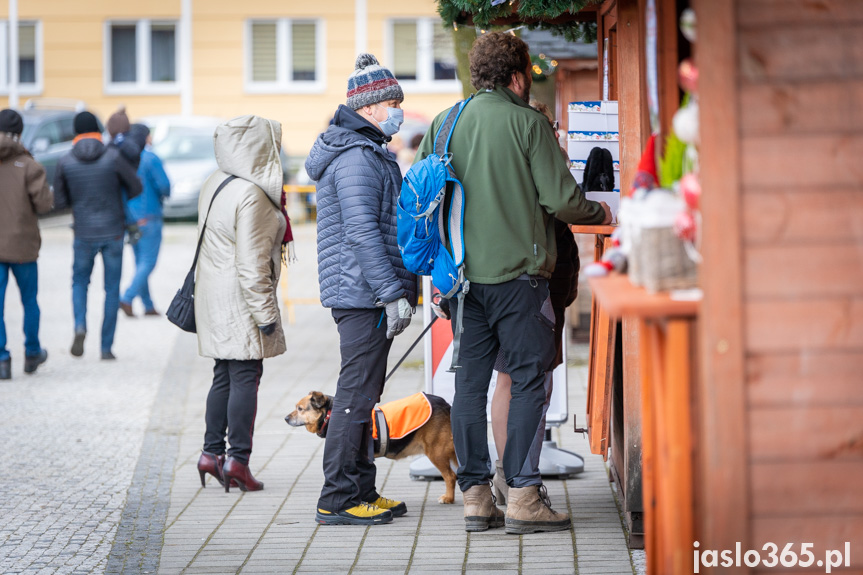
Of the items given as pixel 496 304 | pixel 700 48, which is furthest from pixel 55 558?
pixel 700 48

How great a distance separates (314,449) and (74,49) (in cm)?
2346

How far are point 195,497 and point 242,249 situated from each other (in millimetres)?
1320

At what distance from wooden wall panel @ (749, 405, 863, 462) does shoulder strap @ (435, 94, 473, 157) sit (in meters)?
2.20

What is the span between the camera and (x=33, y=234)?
9.12 metres

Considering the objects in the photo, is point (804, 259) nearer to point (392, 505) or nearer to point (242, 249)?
point (392, 505)

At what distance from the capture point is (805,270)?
2801 mm

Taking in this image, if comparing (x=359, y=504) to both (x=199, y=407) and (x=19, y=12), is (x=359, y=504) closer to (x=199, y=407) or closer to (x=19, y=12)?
(x=199, y=407)

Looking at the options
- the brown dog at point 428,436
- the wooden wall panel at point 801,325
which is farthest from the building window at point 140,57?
the wooden wall panel at point 801,325

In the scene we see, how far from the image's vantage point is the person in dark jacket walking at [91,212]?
10.0 meters

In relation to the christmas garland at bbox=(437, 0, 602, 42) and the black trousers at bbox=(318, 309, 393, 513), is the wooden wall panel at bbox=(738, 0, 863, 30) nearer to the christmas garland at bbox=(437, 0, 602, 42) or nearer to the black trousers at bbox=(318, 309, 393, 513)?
the christmas garland at bbox=(437, 0, 602, 42)

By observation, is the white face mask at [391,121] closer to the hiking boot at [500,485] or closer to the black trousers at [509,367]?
the black trousers at [509,367]

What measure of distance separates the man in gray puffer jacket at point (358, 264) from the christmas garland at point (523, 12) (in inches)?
21.7

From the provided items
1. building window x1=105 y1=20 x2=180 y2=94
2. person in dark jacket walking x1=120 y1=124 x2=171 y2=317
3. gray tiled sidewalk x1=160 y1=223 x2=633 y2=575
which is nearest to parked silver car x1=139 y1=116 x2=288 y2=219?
building window x1=105 y1=20 x2=180 y2=94

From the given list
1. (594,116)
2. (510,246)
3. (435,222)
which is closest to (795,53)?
(510,246)
